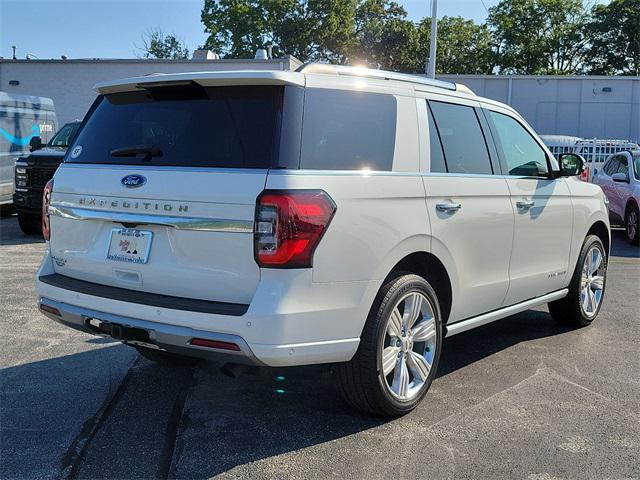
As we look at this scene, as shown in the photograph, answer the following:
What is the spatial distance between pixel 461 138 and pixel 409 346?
1.50 meters

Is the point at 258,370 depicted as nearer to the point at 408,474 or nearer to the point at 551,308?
the point at 408,474

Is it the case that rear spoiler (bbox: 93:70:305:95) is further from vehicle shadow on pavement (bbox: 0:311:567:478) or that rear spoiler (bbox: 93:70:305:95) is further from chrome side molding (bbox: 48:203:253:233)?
vehicle shadow on pavement (bbox: 0:311:567:478)

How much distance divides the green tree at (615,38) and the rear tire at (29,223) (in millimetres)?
47644

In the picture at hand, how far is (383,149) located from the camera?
3611 millimetres

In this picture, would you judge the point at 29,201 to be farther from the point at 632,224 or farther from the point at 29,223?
the point at 632,224

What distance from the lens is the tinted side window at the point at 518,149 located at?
4.79 m

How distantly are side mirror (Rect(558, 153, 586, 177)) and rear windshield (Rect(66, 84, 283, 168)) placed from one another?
3080mm

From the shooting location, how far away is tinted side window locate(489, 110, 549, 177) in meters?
4.79

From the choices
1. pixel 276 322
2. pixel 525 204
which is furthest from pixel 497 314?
pixel 276 322

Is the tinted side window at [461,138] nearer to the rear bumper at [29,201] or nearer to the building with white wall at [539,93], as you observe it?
the rear bumper at [29,201]

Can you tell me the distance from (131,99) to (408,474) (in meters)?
2.59

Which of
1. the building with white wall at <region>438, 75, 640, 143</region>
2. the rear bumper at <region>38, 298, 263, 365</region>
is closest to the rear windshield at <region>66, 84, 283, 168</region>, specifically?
the rear bumper at <region>38, 298, 263, 365</region>

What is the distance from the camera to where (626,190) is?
38.9ft

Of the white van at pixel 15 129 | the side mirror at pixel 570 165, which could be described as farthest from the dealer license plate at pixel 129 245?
the white van at pixel 15 129
